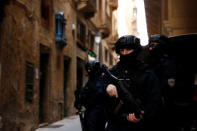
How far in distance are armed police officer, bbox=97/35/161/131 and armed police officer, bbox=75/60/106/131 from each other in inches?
121

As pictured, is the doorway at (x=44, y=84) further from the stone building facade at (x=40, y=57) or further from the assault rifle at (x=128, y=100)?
the assault rifle at (x=128, y=100)

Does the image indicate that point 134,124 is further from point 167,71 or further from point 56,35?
point 56,35

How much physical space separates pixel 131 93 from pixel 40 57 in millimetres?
12527

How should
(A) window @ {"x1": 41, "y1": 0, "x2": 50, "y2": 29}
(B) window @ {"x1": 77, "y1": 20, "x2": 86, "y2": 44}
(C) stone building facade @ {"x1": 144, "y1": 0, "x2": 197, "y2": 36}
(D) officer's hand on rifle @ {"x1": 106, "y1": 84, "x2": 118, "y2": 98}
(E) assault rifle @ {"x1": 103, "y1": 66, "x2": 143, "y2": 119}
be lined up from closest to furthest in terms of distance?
1. (E) assault rifle @ {"x1": 103, "y1": 66, "x2": 143, "y2": 119}
2. (D) officer's hand on rifle @ {"x1": 106, "y1": 84, "x2": 118, "y2": 98}
3. (C) stone building facade @ {"x1": 144, "y1": 0, "x2": 197, "y2": 36}
4. (A) window @ {"x1": 41, "y1": 0, "x2": 50, "y2": 29}
5. (B) window @ {"x1": 77, "y1": 20, "x2": 86, "y2": 44}

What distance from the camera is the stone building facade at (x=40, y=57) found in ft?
35.3

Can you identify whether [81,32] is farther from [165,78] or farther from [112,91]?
[112,91]

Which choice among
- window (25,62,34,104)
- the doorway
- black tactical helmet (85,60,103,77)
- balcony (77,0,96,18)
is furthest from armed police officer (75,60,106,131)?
balcony (77,0,96,18)

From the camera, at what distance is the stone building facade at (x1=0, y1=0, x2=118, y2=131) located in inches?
423

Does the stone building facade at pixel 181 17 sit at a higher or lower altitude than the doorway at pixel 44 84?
higher

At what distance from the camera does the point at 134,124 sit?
3826mm

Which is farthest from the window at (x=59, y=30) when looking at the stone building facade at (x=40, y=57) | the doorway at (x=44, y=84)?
the doorway at (x=44, y=84)

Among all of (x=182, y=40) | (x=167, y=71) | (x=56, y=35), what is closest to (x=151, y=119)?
(x=167, y=71)

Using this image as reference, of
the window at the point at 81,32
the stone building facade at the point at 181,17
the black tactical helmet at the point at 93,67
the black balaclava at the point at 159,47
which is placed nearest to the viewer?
the black balaclava at the point at 159,47

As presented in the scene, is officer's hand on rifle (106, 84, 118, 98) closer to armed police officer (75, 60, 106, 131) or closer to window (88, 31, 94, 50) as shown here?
armed police officer (75, 60, 106, 131)
